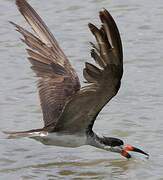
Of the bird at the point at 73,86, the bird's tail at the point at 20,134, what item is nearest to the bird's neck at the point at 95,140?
the bird at the point at 73,86

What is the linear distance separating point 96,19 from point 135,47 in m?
1.23

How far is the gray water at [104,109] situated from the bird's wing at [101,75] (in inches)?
33.5

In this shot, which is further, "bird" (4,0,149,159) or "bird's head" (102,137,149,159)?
"bird's head" (102,137,149,159)

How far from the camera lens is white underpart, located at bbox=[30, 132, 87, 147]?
11.5 meters

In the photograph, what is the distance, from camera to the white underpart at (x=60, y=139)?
11.5m

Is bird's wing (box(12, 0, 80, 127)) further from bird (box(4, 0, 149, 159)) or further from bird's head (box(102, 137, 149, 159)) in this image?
bird's head (box(102, 137, 149, 159))

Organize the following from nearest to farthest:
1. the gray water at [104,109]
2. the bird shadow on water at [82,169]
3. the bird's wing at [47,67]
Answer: the bird shadow on water at [82,169] < the gray water at [104,109] < the bird's wing at [47,67]

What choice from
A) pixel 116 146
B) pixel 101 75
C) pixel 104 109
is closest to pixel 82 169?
pixel 116 146

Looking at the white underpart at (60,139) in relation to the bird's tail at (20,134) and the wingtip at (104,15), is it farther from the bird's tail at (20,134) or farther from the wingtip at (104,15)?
the wingtip at (104,15)

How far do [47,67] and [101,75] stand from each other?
7.99 ft

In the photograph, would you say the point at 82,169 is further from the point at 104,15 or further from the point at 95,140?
→ the point at 104,15

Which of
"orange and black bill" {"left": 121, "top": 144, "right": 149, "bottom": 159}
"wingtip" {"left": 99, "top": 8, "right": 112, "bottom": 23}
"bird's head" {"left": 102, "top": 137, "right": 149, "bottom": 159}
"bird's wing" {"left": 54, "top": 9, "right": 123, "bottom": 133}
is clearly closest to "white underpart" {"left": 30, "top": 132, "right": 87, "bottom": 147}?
"bird's wing" {"left": 54, "top": 9, "right": 123, "bottom": 133}

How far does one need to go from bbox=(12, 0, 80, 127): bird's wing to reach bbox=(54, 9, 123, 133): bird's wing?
31.3 inches

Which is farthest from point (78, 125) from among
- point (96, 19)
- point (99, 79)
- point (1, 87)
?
point (96, 19)
